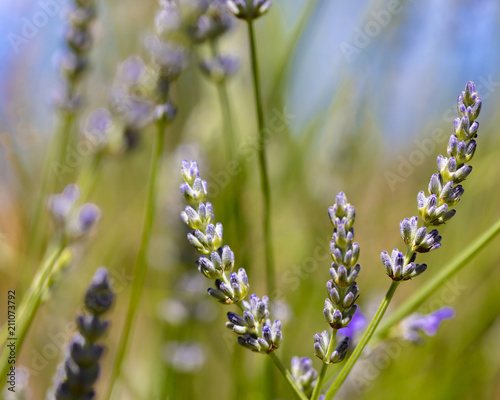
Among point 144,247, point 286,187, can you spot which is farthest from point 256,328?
point 286,187

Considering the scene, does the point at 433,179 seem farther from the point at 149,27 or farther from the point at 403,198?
the point at 403,198

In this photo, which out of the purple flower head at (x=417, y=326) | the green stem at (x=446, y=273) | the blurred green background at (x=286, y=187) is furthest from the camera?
the blurred green background at (x=286, y=187)

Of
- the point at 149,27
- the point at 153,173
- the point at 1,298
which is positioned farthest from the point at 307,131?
the point at 1,298

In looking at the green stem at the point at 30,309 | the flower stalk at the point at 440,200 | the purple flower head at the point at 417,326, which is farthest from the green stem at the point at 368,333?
the green stem at the point at 30,309

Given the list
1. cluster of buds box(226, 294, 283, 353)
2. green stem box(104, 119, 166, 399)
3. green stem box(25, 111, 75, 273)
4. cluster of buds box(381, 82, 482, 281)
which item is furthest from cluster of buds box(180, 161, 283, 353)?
green stem box(25, 111, 75, 273)

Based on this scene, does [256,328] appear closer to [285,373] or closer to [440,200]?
[285,373]

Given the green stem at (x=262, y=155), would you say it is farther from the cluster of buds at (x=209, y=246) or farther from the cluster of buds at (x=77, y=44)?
the cluster of buds at (x=77, y=44)
